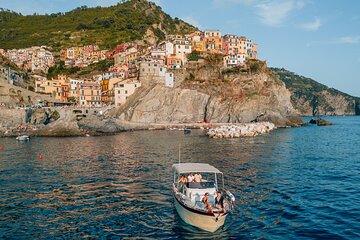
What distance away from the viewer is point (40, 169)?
37.6 m

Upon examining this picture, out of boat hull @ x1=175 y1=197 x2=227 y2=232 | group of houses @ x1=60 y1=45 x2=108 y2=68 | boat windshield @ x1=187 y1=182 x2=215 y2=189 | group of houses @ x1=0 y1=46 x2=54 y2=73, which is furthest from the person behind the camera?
group of houses @ x1=60 y1=45 x2=108 y2=68

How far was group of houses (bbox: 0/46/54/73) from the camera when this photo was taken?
500 ft

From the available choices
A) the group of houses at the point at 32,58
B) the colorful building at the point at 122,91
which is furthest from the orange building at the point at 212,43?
the group of houses at the point at 32,58

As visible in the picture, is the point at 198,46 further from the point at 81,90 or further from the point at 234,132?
the point at 234,132

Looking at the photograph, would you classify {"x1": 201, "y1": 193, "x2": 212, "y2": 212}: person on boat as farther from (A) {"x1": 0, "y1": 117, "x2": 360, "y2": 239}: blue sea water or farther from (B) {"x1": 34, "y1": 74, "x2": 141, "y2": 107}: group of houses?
(B) {"x1": 34, "y1": 74, "x2": 141, "y2": 107}: group of houses

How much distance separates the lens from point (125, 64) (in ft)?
425

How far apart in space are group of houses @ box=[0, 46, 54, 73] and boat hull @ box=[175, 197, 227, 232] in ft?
498

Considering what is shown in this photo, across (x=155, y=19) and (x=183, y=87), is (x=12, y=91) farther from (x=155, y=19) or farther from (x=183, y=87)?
(x=155, y=19)

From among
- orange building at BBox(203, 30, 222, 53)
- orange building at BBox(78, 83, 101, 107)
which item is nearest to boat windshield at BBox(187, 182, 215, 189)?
orange building at BBox(78, 83, 101, 107)

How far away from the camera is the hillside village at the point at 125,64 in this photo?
111m

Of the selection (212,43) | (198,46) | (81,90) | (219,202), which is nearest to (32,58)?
(81,90)

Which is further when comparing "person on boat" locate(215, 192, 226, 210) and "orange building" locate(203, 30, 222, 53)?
"orange building" locate(203, 30, 222, 53)

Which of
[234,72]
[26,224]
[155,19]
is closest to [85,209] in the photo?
[26,224]

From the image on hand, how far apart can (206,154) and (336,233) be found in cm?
2935
